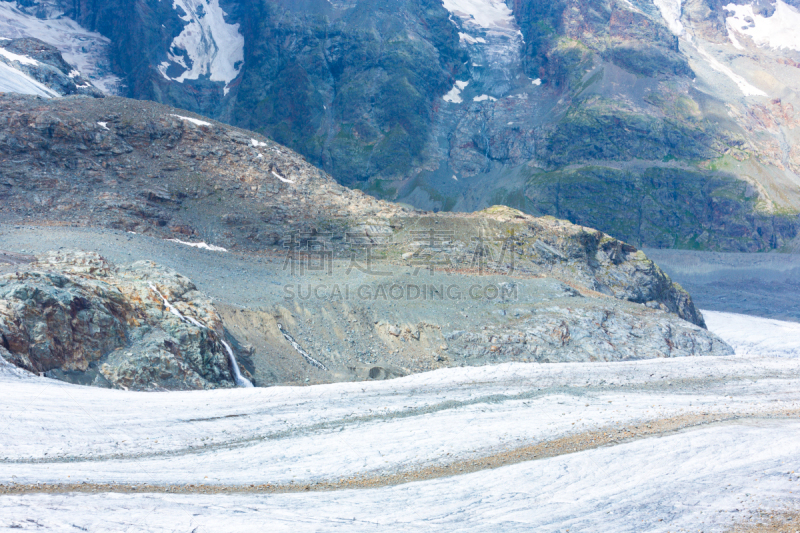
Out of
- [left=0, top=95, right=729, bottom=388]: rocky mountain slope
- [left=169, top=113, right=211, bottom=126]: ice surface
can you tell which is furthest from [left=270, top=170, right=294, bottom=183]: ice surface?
[left=169, top=113, right=211, bottom=126]: ice surface

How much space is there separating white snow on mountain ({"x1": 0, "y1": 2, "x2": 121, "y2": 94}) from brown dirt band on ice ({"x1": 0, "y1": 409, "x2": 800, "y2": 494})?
132m

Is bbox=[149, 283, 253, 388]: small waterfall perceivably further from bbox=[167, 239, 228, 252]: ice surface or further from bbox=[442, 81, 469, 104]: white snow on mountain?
bbox=[442, 81, 469, 104]: white snow on mountain

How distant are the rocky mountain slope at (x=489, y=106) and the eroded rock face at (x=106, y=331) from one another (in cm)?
11189

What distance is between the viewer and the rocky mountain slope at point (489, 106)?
440 ft

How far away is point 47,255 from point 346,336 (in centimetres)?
1291

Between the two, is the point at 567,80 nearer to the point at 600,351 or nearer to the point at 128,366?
the point at 600,351

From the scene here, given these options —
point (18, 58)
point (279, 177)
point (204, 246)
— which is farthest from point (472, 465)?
point (18, 58)

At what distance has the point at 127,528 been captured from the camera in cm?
837

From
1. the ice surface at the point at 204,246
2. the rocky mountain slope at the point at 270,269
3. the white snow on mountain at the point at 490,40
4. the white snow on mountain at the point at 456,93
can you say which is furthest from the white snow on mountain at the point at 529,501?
the white snow on mountain at the point at 490,40

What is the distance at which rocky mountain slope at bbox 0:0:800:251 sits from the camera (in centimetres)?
13400

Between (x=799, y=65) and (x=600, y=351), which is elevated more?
(x=799, y=65)

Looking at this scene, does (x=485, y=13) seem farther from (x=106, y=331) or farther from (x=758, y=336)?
(x=106, y=331)

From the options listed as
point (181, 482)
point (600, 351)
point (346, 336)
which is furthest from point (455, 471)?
point (600, 351)

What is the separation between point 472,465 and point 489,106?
152m
